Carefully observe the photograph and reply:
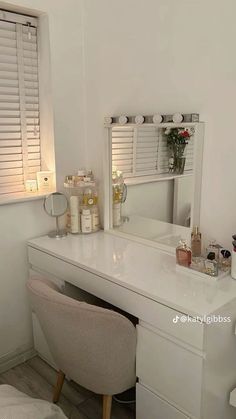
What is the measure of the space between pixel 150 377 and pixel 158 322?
0.25 m

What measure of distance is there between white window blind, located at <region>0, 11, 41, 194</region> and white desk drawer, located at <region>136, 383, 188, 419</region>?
4.00 ft

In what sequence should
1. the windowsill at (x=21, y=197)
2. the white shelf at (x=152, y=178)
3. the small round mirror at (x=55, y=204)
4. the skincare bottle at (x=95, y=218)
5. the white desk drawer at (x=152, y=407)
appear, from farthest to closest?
the skincare bottle at (x=95, y=218) → the small round mirror at (x=55, y=204) → the windowsill at (x=21, y=197) → the white shelf at (x=152, y=178) → the white desk drawer at (x=152, y=407)

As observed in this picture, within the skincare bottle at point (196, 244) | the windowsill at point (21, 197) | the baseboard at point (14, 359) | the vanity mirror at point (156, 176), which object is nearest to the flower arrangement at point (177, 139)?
the vanity mirror at point (156, 176)

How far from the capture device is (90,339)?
120cm

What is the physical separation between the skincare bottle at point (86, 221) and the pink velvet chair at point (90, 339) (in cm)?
58

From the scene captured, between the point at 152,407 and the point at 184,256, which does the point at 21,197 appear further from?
the point at 152,407

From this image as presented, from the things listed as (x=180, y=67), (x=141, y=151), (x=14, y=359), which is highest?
(x=180, y=67)

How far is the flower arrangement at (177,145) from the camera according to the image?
58.7 inches

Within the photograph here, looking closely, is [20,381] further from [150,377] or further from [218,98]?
[218,98]

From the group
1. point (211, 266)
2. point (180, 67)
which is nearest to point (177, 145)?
point (180, 67)

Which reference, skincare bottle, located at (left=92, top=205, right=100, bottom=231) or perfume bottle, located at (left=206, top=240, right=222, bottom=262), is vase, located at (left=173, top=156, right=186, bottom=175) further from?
skincare bottle, located at (left=92, top=205, right=100, bottom=231)

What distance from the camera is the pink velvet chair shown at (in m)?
1.17

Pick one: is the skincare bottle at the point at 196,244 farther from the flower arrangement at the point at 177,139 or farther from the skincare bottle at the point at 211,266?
the flower arrangement at the point at 177,139

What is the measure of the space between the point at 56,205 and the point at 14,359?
35.8 inches
